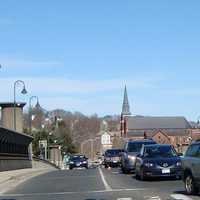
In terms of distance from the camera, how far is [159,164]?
2544cm

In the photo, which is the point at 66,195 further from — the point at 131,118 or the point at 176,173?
the point at 131,118

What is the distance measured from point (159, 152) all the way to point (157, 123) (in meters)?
158

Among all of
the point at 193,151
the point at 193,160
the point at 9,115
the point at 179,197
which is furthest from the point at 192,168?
the point at 9,115

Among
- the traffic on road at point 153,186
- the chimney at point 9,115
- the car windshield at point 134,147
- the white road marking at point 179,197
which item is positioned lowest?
the white road marking at point 179,197

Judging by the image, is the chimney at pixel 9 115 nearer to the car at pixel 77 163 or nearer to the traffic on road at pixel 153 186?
the car at pixel 77 163

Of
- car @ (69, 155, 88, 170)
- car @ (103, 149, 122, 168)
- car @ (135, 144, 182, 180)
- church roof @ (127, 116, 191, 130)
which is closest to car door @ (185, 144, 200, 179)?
car @ (135, 144, 182, 180)

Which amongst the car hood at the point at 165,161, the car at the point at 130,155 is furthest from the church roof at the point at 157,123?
the car hood at the point at 165,161

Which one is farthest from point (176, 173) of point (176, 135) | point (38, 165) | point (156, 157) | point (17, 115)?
point (176, 135)

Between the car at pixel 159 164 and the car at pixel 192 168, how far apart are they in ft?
19.6

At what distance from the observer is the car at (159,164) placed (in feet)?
83.0

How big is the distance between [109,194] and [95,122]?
17876cm

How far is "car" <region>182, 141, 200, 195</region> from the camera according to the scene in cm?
1771

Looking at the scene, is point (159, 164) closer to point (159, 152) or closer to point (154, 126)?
point (159, 152)

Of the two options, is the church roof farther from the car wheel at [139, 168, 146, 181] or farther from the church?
the car wheel at [139, 168, 146, 181]
